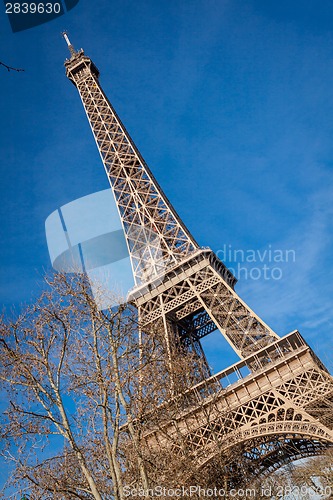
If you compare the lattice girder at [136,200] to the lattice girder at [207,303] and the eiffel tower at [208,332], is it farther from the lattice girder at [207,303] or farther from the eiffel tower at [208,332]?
the lattice girder at [207,303]

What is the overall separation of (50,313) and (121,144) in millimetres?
29822

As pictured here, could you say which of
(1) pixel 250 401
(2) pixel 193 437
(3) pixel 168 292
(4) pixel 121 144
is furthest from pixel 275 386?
(4) pixel 121 144

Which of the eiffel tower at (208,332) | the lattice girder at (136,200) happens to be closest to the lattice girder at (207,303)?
the eiffel tower at (208,332)

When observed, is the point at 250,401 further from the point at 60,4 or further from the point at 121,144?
the point at 121,144

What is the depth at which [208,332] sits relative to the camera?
30250 millimetres

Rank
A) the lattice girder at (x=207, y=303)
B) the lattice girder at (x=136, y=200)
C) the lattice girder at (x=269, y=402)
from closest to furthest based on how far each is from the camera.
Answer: the lattice girder at (x=269, y=402) < the lattice girder at (x=207, y=303) < the lattice girder at (x=136, y=200)

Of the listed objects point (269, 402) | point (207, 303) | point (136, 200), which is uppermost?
point (136, 200)

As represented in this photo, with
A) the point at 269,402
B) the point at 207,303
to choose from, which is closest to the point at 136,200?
the point at 207,303

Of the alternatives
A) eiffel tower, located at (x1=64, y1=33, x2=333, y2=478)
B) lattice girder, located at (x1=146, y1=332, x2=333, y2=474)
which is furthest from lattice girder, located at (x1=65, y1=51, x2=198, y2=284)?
lattice girder, located at (x1=146, y1=332, x2=333, y2=474)

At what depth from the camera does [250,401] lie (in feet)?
68.5

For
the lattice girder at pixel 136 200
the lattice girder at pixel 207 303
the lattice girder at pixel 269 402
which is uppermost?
the lattice girder at pixel 136 200

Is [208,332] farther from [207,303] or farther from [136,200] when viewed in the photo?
[136,200]

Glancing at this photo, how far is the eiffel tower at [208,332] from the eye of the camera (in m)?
19.0

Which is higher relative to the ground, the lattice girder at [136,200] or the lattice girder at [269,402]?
the lattice girder at [136,200]
